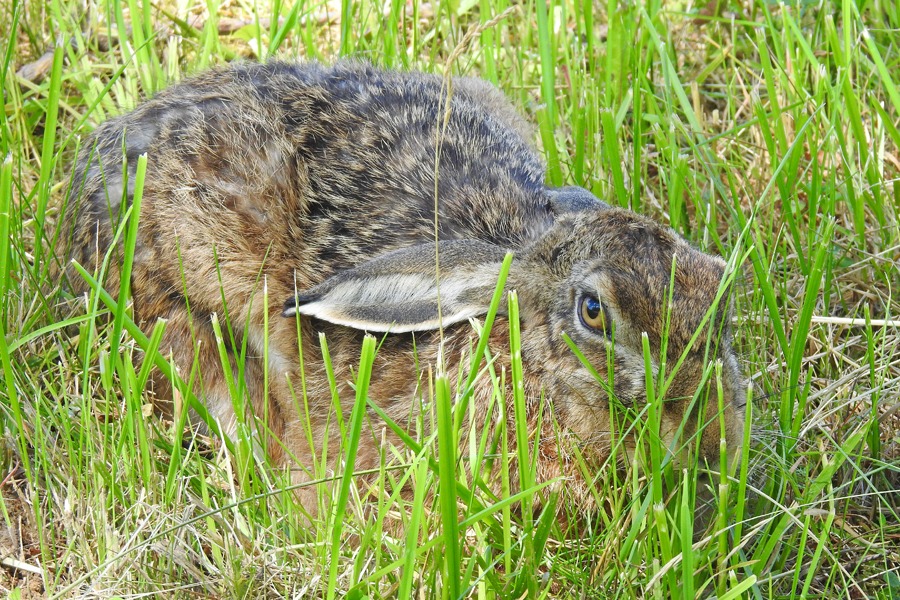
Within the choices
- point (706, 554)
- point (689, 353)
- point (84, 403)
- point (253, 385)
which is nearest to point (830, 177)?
point (689, 353)

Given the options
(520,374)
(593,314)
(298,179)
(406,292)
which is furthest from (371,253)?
(520,374)

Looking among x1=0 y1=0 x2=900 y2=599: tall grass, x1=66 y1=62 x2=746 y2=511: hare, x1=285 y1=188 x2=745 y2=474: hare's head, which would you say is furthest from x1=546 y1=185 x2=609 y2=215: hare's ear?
x1=0 y1=0 x2=900 y2=599: tall grass

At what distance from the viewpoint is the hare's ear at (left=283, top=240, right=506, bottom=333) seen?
12.8ft

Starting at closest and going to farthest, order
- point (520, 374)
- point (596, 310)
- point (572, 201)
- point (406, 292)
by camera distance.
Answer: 1. point (520, 374)
2. point (596, 310)
3. point (406, 292)
4. point (572, 201)

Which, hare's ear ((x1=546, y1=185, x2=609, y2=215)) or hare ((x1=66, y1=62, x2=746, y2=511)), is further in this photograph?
hare's ear ((x1=546, y1=185, x2=609, y2=215))

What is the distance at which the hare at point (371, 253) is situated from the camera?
3771mm

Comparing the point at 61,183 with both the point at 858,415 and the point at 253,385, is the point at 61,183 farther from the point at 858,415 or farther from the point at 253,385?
the point at 858,415

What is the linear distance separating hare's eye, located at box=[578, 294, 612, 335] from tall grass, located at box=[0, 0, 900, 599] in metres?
0.34

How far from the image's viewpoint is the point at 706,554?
318cm

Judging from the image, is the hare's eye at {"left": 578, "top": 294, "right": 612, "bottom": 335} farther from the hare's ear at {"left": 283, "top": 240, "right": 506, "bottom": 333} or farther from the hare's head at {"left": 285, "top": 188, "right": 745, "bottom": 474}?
the hare's ear at {"left": 283, "top": 240, "right": 506, "bottom": 333}

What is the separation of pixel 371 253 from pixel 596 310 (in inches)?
46.6

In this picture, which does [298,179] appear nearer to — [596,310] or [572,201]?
[572,201]

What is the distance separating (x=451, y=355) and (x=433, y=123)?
124 cm

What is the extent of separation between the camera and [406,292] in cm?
392
